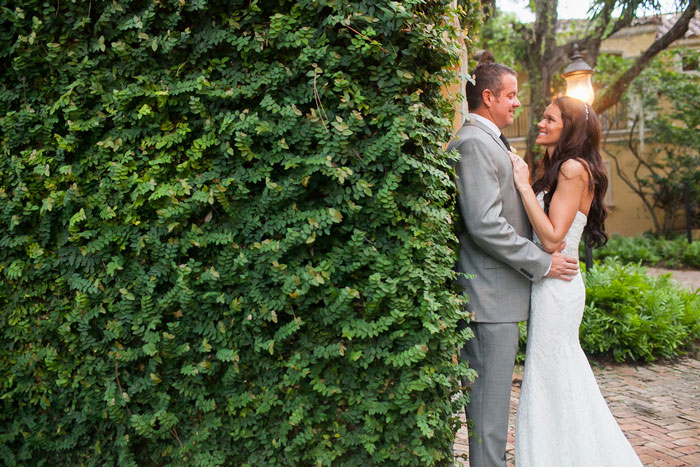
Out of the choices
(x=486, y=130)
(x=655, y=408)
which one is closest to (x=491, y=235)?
(x=486, y=130)

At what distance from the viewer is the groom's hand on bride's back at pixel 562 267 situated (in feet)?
10.8

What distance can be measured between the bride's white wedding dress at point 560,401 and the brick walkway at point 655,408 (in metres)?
0.63

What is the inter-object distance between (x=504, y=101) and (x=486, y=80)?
0.16m

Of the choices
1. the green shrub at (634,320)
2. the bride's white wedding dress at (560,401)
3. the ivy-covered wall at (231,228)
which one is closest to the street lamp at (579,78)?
the green shrub at (634,320)

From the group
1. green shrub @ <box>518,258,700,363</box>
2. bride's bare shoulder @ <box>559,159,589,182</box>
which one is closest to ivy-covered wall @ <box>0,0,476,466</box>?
bride's bare shoulder @ <box>559,159,589,182</box>

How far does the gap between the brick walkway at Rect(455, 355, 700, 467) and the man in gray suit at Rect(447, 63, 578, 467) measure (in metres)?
0.81

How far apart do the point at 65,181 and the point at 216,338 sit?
112 centimetres

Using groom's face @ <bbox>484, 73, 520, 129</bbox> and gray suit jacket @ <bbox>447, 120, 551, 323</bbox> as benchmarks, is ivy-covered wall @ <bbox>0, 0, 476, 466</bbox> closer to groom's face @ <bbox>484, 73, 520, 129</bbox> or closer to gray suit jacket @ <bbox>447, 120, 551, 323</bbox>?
gray suit jacket @ <bbox>447, 120, 551, 323</bbox>

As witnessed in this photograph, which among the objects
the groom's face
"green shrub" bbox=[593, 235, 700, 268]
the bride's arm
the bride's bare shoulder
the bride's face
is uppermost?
the groom's face

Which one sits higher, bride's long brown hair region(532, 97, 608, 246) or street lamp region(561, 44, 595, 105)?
street lamp region(561, 44, 595, 105)

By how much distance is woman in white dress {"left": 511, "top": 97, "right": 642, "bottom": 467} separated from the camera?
3318 mm

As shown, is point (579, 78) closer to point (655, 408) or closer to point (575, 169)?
point (655, 408)

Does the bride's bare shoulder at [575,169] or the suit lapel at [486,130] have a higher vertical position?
the suit lapel at [486,130]

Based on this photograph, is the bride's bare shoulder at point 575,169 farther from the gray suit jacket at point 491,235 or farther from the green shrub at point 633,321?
the green shrub at point 633,321
